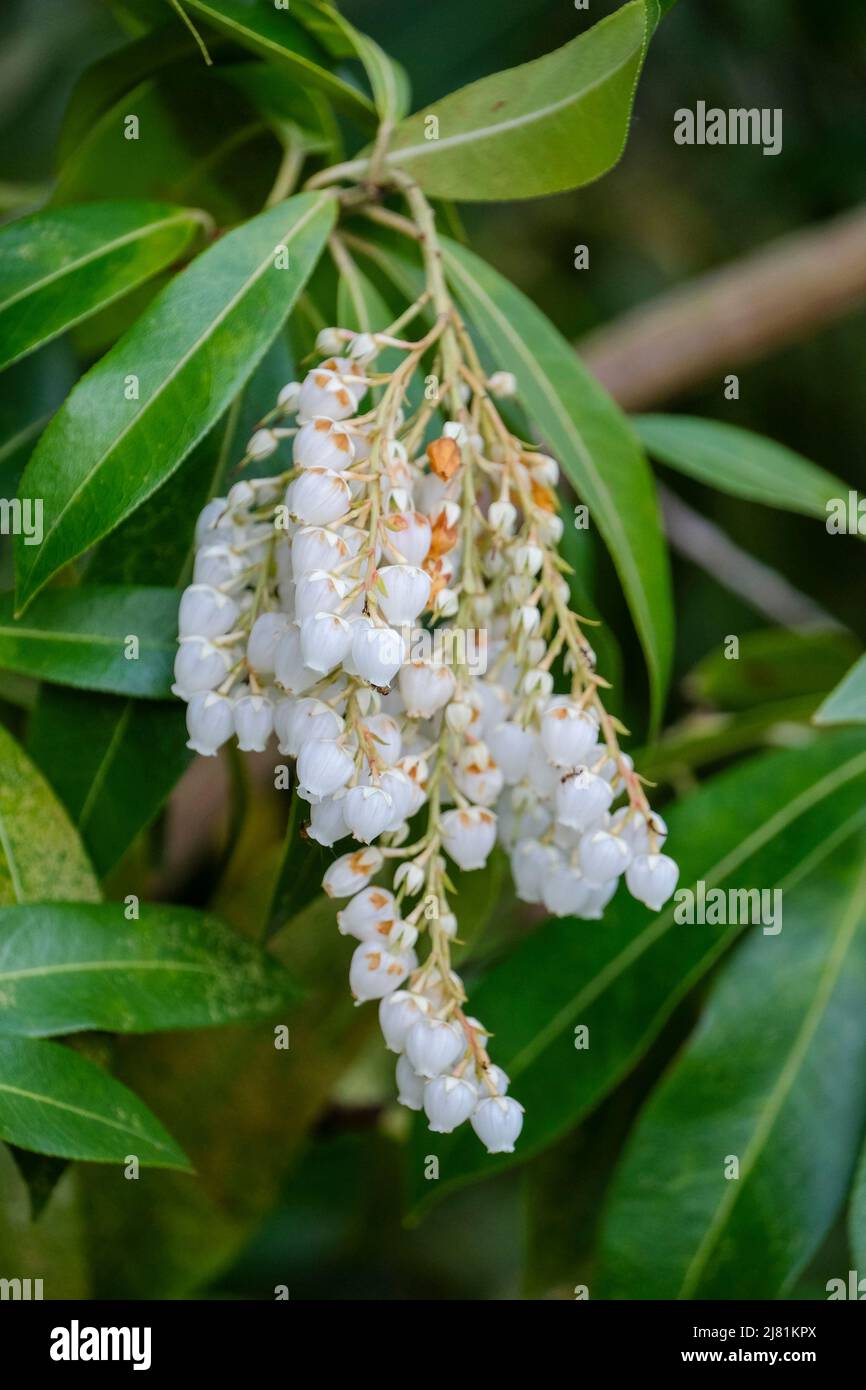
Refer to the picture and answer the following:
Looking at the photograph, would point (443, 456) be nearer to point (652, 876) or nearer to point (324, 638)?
point (324, 638)

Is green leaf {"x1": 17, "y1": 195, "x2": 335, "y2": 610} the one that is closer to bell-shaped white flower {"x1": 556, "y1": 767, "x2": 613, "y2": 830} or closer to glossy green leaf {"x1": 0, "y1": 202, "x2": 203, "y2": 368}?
glossy green leaf {"x1": 0, "y1": 202, "x2": 203, "y2": 368}

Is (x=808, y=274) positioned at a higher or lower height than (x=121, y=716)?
higher

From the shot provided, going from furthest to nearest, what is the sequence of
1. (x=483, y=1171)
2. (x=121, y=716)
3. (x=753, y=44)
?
(x=753, y=44)
(x=483, y=1171)
(x=121, y=716)

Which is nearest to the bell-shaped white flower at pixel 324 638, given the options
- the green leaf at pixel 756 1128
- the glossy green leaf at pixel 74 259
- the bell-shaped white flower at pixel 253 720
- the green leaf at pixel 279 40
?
the bell-shaped white flower at pixel 253 720

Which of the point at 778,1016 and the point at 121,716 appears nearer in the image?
the point at 121,716

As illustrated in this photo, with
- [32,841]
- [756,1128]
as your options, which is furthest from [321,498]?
[756,1128]
